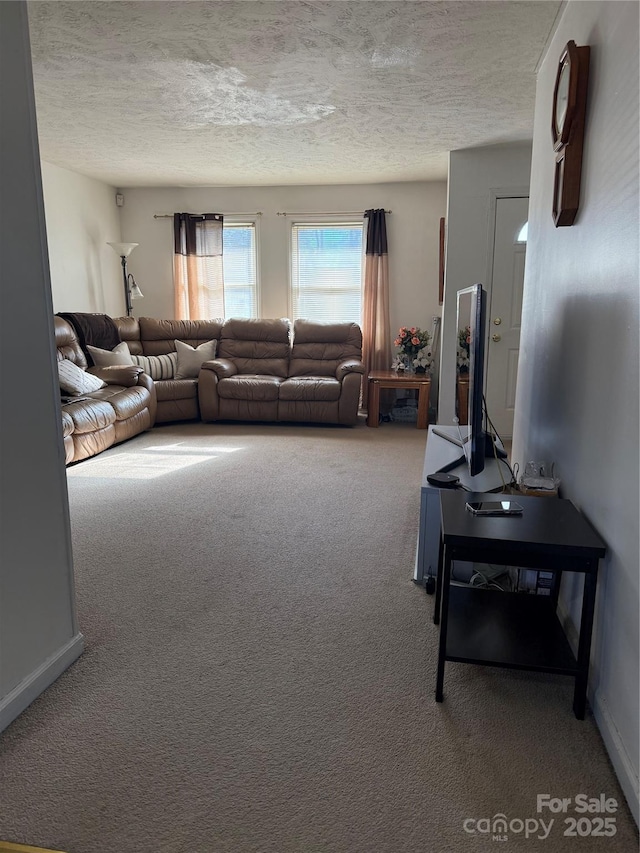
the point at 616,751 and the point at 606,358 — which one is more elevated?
the point at 606,358

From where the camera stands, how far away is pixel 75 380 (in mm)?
4504

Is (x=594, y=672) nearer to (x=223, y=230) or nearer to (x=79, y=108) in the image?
(x=79, y=108)

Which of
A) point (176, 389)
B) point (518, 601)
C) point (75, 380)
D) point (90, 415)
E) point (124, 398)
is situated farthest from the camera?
point (176, 389)

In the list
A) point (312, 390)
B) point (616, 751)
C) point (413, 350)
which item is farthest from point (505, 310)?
point (616, 751)

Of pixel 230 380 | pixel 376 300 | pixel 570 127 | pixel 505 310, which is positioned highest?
pixel 570 127

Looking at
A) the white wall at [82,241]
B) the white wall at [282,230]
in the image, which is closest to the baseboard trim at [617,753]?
the white wall at [282,230]

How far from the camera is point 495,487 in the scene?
2.34m

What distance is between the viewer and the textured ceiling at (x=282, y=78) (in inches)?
96.9

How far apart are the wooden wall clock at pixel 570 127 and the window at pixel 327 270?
13.7ft

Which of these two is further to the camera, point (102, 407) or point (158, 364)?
point (158, 364)

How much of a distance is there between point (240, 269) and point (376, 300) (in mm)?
1591

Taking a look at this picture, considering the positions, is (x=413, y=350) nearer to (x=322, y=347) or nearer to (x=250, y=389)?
(x=322, y=347)

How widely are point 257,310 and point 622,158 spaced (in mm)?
5263

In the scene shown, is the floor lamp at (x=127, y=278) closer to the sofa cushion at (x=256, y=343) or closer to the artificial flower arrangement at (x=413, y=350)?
the sofa cushion at (x=256, y=343)
